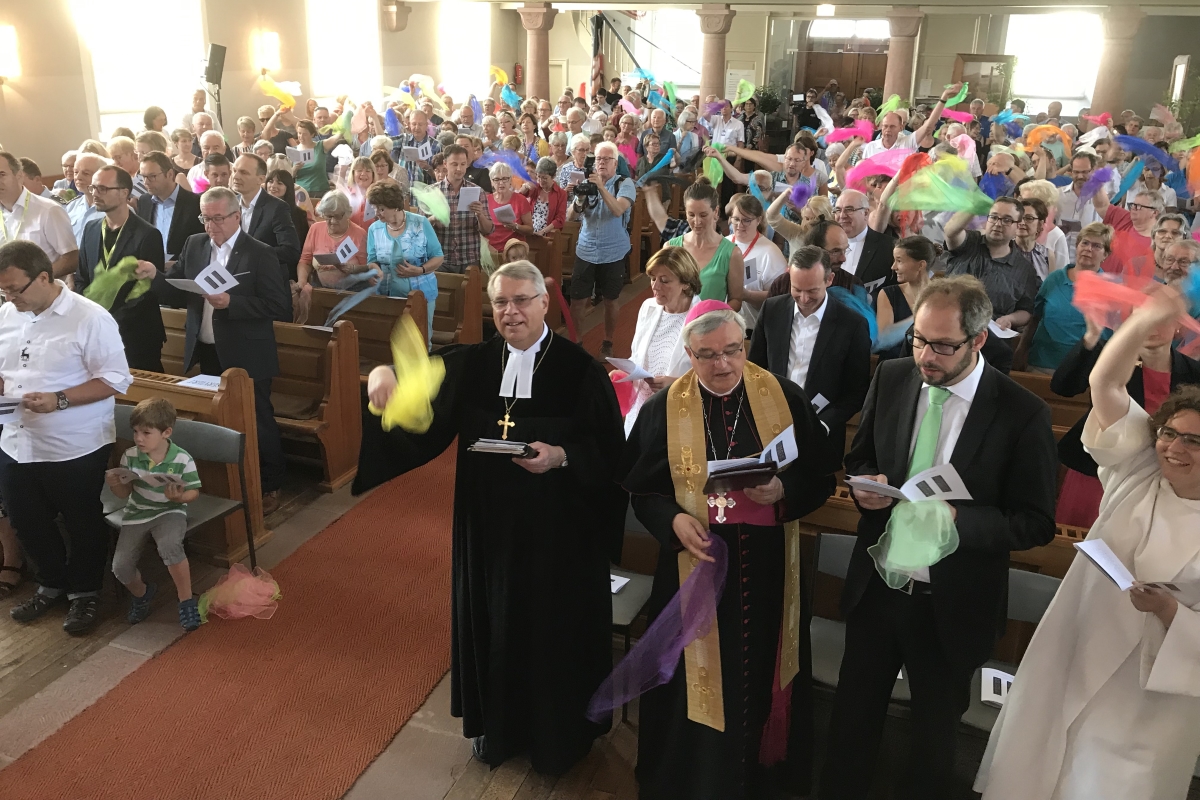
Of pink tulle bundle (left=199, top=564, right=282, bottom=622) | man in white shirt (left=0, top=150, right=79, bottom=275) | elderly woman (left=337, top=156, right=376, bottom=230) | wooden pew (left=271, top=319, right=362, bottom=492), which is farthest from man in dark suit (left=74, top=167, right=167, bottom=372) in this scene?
elderly woman (left=337, top=156, right=376, bottom=230)

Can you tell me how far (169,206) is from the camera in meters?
6.27

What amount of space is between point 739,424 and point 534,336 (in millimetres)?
747

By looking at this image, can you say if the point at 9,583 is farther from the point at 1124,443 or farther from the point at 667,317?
the point at 1124,443

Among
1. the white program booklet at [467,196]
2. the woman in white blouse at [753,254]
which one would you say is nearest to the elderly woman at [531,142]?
the white program booklet at [467,196]

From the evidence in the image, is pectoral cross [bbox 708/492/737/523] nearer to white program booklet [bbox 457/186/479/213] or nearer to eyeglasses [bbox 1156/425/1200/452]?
eyeglasses [bbox 1156/425/1200/452]

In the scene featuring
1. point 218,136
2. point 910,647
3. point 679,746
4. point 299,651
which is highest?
→ point 218,136

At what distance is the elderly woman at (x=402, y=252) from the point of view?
623 cm

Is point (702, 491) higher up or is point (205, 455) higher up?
point (702, 491)

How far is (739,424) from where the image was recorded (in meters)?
2.85

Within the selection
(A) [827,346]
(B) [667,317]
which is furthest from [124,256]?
(A) [827,346]

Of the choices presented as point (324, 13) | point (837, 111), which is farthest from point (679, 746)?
point (837, 111)

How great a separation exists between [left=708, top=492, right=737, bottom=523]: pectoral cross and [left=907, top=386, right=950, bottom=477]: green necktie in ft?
1.82

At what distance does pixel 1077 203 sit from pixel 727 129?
793 cm

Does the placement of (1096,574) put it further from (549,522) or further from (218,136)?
(218,136)
